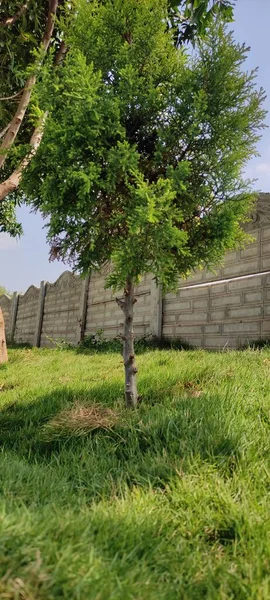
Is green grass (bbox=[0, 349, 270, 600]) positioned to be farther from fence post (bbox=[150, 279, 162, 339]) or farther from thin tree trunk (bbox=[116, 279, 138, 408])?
fence post (bbox=[150, 279, 162, 339])

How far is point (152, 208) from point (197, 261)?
93 cm

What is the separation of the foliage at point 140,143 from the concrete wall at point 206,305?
684mm

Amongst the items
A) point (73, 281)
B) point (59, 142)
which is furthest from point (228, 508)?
point (73, 281)

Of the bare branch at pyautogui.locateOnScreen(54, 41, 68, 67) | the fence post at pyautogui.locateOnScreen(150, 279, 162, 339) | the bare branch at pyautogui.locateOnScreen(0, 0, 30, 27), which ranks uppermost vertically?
the bare branch at pyautogui.locateOnScreen(0, 0, 30, 27)

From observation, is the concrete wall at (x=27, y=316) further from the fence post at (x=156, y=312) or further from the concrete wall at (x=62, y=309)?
the fence post at (x=156, y=312)

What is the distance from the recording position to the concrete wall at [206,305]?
21.9 feet

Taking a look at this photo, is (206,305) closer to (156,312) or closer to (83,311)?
(156,312)

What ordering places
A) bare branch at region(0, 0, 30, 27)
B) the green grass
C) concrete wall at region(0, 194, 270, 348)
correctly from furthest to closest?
1. bare branch at region(0, 0, 30, 27)
2. concrete wall at region(0, 194, 270, 348)
3. the green grass

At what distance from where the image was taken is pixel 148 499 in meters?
2.04

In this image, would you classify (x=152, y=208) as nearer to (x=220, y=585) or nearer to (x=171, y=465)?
(x=171, y=465)

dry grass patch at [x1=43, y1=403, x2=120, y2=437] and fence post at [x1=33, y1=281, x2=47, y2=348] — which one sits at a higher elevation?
fence post at [x1=33, y1=281, x2=47, y2=348]

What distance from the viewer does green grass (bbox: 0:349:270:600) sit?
1.38 metres

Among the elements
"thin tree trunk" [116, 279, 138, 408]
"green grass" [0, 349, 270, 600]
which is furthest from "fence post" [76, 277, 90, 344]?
"thin tree trunk" [116, 279, 138, 408]

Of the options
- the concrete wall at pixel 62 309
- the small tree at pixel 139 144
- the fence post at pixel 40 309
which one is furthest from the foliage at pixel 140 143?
the fence post at pixel 40 309
